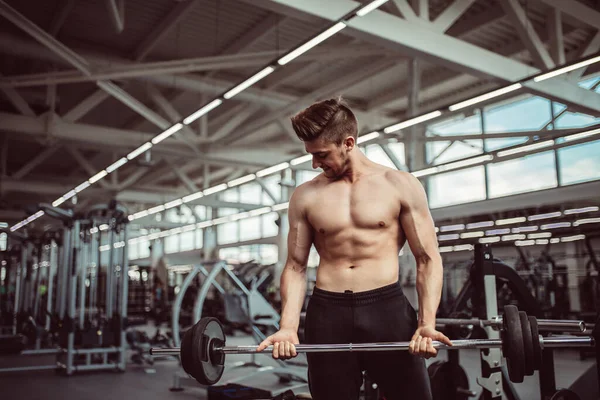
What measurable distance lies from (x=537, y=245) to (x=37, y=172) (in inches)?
480

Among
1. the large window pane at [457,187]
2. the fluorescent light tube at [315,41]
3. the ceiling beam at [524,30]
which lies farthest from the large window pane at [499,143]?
the fluorescent light tube at [315,41]

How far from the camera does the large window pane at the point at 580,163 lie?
350 inches

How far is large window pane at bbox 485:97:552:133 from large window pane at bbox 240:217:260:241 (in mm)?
7447

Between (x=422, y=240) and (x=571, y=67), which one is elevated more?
(x=571, y=67)

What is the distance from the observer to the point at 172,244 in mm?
20469

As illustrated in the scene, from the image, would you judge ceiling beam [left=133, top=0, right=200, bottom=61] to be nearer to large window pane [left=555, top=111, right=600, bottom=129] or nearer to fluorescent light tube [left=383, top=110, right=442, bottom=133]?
fluorescent light tube [left=383, top=110, right=442, bottom=133]

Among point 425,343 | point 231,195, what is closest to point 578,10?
point 425,343

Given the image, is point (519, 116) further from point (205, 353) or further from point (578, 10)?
point (205, 353)

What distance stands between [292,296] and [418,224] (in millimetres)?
468

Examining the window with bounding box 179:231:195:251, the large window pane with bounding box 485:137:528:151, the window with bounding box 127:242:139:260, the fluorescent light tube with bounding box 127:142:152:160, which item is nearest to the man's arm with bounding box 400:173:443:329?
the fluorescent light tube with bounding box 127:142:152:160

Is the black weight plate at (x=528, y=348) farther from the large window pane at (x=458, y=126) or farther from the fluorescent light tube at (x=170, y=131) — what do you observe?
the large window pane at (x=458, y=126)

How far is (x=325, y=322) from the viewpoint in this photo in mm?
1694

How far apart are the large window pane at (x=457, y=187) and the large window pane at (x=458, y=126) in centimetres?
73

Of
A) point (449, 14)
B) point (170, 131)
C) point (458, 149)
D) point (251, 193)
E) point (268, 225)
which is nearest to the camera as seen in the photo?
point (449, 14)
